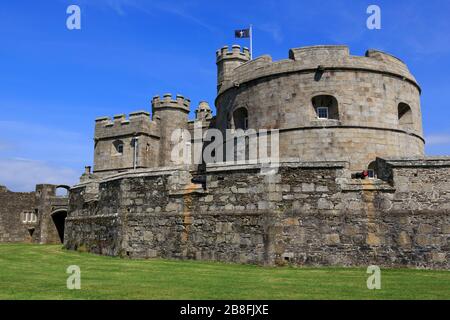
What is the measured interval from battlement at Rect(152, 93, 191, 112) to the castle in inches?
538

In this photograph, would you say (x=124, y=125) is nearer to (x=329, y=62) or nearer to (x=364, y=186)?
(x=329, y=62)

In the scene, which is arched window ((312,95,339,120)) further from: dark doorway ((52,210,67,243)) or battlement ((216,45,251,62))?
dark doorway ((52,210,67,243))

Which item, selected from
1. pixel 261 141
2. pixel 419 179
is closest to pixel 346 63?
pixel 261 141

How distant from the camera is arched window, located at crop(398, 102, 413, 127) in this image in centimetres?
1838

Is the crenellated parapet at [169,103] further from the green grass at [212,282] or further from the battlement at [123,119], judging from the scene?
the green grass at [212,282]

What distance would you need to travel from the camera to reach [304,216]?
36.9 ft

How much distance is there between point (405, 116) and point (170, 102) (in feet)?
63.1

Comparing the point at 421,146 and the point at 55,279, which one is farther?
the point at 421,146

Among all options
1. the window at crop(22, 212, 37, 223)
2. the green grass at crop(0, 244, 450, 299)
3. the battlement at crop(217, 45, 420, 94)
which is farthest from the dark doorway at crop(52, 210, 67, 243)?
the green grass at crop(0, 244, 450, 299)

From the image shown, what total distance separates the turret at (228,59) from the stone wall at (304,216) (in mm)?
18428

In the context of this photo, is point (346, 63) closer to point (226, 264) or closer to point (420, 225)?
point (420, 225)

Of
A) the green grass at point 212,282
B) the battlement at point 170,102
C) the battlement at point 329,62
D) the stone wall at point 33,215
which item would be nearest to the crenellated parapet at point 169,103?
the battlement at point 170,102

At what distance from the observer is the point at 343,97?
1703 cm

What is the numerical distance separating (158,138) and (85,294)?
2736cm
